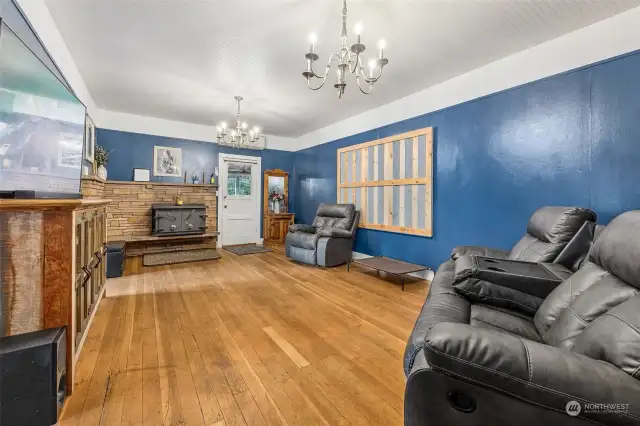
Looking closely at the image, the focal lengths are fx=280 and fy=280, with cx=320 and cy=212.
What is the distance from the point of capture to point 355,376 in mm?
1769

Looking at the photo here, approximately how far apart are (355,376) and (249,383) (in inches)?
25.8

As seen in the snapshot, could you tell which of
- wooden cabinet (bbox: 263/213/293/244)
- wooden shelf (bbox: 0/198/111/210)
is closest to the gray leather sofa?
wooden cabinet (bbox: 263/213/293/244)

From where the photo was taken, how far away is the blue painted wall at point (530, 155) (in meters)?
2.35

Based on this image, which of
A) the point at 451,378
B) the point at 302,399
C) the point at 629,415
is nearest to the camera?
the point at 629,415

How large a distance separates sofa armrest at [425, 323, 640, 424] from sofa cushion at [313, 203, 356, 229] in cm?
405

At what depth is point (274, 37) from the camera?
2.75 m

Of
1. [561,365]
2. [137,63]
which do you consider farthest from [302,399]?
[137,63]

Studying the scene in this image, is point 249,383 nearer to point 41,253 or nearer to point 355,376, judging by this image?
point 355,376

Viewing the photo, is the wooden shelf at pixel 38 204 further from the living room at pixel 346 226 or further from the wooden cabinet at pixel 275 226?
the wooden cabinet at pixel 275 226

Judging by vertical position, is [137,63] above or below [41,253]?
above

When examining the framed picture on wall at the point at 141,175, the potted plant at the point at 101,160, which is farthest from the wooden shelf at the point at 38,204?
the framed picture on wall at the point at 141,175

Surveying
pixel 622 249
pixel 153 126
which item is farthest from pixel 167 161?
pixel 622 249

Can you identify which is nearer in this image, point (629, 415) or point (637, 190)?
point (629, 415)

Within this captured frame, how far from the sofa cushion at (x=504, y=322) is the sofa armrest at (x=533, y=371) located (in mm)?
637
